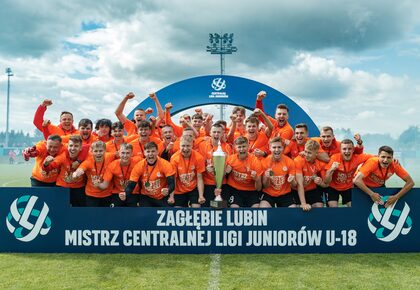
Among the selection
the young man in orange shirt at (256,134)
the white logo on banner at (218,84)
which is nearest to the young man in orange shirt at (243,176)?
the young man in orange shirt at (256,134)

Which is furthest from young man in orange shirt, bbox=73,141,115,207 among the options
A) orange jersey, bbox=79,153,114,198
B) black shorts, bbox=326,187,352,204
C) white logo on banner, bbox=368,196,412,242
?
white logo on banner, bbox=368,196,412,242

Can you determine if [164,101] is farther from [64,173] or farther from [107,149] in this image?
[64,173]

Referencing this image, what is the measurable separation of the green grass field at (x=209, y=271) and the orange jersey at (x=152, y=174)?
93 centimetres

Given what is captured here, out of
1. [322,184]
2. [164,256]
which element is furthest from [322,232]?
[164,256]

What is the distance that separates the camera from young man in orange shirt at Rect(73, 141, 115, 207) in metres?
5.54

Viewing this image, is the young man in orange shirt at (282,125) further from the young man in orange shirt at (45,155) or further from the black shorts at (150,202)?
the young man in orange shirt at (45,155)

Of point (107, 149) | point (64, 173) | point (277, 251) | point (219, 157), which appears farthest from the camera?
point (107, 149)

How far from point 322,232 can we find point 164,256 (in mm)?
2133

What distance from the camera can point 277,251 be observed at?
543 cm

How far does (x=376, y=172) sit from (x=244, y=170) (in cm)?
187

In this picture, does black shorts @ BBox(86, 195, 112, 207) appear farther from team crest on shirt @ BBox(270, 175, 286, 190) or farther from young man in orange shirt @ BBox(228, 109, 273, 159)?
team crest on shirt @ BBox(270, 175, 286, 190)

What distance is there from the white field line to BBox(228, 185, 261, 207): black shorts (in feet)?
3.13

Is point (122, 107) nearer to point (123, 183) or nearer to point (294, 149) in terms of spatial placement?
point (123, 183)

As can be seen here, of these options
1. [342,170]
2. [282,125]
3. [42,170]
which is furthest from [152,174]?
[342,170]
